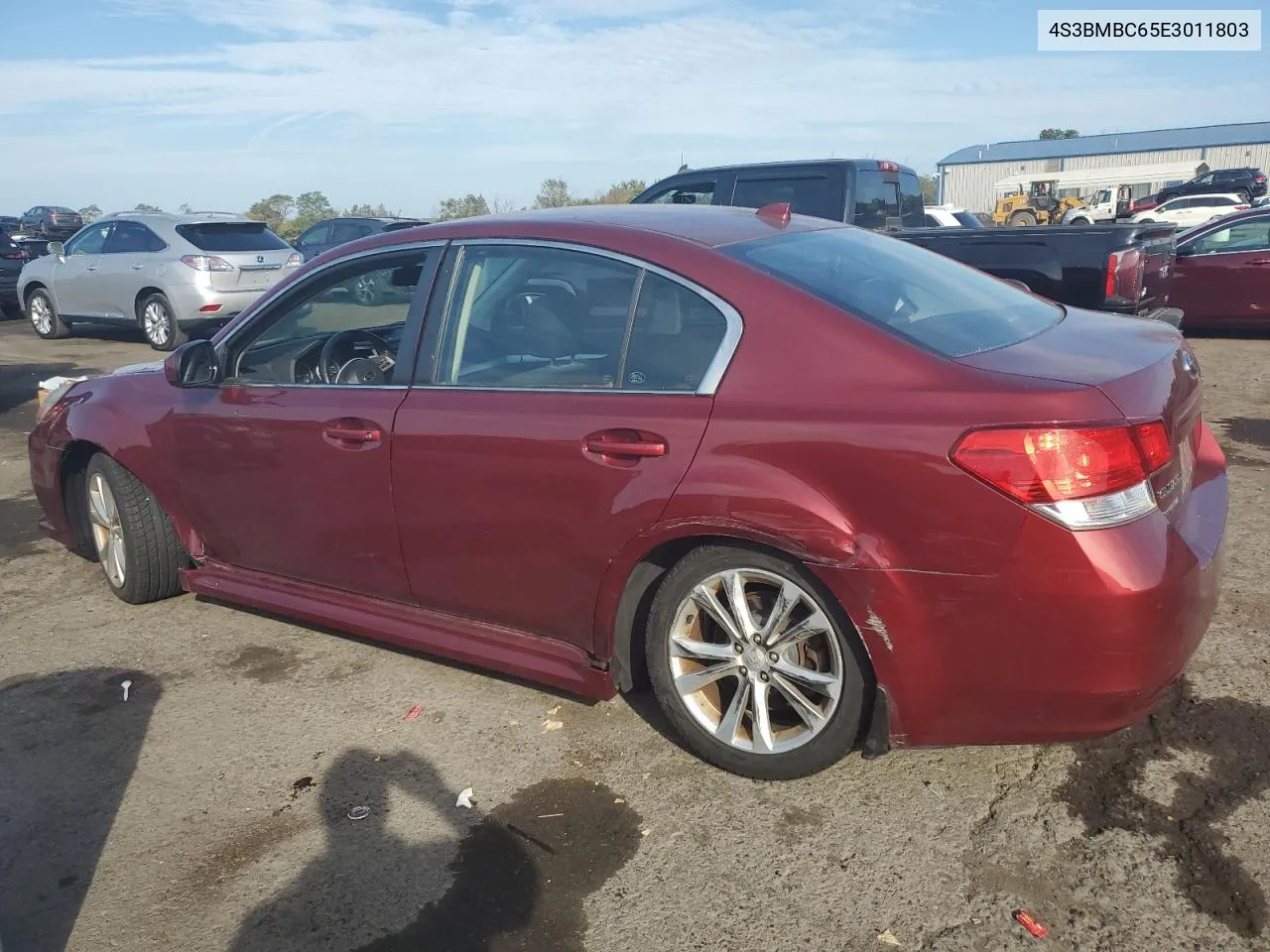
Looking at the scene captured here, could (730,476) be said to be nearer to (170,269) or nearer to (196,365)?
(196,365)

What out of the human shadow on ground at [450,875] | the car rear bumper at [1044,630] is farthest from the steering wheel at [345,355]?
the car rear bumper at [1044,630]

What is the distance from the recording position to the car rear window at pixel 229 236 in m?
13.2

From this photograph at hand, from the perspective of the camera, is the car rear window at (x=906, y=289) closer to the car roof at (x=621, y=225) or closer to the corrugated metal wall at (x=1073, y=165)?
the car roof at (x=621, y=225)

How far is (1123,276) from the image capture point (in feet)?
27.3

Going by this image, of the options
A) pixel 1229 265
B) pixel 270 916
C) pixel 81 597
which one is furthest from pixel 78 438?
pixel 1229 265

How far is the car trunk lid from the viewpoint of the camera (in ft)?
8.72

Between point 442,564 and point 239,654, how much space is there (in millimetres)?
1308

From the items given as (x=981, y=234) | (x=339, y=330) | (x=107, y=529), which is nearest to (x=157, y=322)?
(x=107, y=529)

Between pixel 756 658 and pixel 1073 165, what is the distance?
3350 inches

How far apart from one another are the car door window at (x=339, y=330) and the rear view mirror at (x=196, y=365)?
62mm

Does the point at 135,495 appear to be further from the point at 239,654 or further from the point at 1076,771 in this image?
the point at 1076,771

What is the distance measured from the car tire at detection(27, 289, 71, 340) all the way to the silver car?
2.93 ft

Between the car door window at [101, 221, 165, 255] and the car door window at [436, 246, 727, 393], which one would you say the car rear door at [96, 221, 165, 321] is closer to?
the car door window at [101, 221, 165, 255]

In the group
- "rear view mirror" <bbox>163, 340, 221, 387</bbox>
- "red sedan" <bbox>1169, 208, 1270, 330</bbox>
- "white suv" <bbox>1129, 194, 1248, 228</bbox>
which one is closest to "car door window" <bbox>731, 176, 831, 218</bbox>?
"red sedan" <bbox>1169, 208, 1270, 330</bbox>
